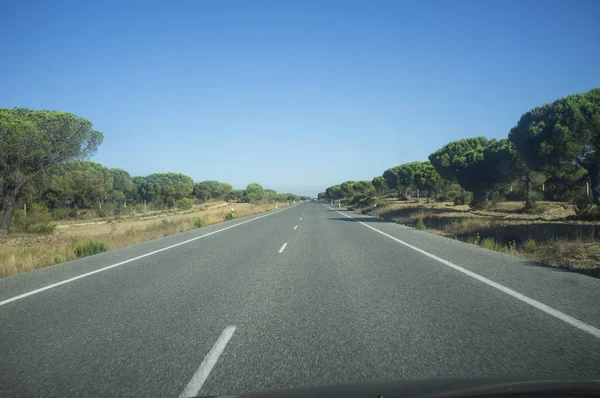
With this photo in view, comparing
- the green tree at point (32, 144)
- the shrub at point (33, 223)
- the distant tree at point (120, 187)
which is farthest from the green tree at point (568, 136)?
the distant tree at point (120, 187)

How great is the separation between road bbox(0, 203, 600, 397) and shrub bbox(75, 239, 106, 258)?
4154 mm

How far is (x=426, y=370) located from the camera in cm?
360

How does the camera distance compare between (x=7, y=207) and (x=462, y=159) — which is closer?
(x=7, y=207)

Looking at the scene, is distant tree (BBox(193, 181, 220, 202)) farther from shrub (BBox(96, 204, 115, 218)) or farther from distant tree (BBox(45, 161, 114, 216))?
shrub (BBox(96, 204, 115, 218))

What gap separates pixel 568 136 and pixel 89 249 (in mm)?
24710

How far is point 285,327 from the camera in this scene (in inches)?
196

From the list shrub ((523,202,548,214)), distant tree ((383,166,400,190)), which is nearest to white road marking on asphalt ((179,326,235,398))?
shrub ((523,202,548,214))

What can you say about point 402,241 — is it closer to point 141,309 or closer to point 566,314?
point 566,314

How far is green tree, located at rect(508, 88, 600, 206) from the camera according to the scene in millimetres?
22203

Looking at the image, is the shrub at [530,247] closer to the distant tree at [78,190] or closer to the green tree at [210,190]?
the distant tree at [78,190]

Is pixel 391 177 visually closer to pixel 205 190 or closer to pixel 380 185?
pixel 380 185

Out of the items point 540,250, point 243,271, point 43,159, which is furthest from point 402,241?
point 43,159

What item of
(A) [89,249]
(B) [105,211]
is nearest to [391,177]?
(B) [105,211]

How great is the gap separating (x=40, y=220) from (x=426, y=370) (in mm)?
31929
